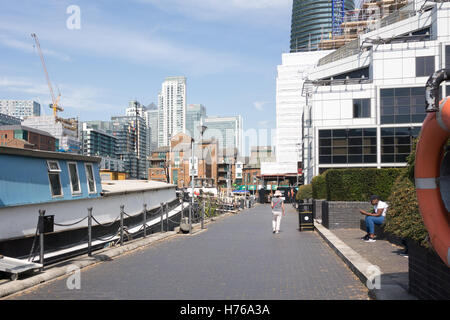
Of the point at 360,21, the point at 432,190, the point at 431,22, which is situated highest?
the point at 360,21

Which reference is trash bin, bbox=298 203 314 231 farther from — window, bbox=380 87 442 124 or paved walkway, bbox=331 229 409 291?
window, bbox=380 87 442 124

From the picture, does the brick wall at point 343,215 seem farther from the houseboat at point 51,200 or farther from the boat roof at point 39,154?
the boat roof at point 39,154

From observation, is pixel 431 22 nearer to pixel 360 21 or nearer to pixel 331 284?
pixel 360 21

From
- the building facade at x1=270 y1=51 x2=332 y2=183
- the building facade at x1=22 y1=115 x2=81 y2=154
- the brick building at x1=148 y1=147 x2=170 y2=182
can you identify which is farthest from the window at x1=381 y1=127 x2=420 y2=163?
the building facade at x1=22 y1=115 x2=81 y2=154

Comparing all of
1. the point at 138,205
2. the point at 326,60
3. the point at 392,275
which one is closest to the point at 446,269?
the point at 392,275

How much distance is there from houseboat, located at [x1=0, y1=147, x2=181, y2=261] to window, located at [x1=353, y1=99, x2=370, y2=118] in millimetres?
36044

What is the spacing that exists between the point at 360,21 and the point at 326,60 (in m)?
21.5

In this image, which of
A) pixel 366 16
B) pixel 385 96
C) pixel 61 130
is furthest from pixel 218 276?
pixel 61 130

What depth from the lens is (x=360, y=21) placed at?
3204 inches

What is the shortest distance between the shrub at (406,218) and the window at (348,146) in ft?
135

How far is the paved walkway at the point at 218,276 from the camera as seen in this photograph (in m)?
7.70

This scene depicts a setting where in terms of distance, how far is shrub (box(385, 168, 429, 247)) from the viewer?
653cm

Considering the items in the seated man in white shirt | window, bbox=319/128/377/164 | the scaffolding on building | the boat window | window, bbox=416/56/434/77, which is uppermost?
the scaffolding on building
